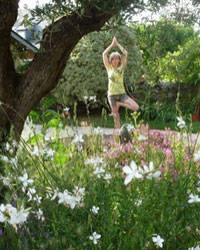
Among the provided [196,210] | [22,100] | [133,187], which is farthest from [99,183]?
[22,100]

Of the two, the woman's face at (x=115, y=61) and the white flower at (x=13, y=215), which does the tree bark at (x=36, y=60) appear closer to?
the white flower at (x=13, y=215)

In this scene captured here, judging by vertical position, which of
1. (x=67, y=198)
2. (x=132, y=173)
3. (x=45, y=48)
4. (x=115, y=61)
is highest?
(x=45, y=48)

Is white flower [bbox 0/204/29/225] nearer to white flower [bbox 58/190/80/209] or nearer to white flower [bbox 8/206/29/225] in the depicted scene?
white flower [bbox 8/206/29/225]

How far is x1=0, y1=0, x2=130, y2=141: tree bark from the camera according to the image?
390 centimetres

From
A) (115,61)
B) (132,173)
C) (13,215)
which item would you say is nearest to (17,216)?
(13,215)

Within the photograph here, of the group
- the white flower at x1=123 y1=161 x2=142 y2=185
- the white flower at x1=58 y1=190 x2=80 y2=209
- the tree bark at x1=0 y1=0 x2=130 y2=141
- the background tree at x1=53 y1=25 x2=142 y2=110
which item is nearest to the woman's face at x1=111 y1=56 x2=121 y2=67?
the background tree at x1=53 y1=25 x2=142 y2=110

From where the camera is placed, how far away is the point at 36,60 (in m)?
4.31

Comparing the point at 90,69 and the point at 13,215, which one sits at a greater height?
the point at 90,69

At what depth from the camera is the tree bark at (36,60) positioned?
3896mm

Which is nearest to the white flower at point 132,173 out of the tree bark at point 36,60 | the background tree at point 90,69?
the tree bark at point 36,60

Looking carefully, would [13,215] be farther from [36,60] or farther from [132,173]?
[36,60]

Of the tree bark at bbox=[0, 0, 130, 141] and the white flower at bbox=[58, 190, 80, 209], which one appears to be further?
the tree bark at bbox=[0, 0, 130, 141]

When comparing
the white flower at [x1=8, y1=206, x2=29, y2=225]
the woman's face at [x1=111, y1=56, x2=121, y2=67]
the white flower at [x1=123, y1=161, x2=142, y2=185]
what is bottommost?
the white flower at [x1=8, y1=206, x2=29, y2=225]

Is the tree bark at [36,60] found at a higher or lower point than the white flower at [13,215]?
higher
